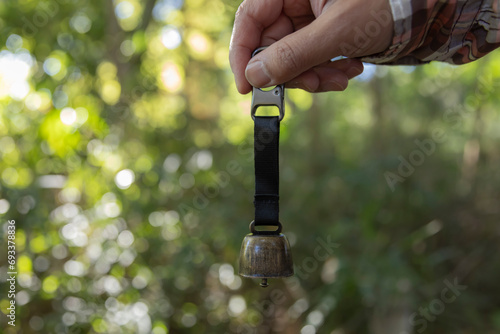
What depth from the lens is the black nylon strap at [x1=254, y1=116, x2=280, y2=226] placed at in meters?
1.19

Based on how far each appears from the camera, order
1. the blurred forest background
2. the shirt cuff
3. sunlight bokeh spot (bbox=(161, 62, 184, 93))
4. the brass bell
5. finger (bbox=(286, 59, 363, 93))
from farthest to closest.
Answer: sunlight bokeh spot (bbox=(161, 62, 184, 93)) < the blurred forest background < finger (bbox=(286, 59, 363, 93)) < the brass bell < the shirt cuff

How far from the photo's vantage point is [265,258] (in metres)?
1.19

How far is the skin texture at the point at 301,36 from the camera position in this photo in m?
1.09

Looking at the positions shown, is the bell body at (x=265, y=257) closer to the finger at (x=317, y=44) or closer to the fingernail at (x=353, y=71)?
the finger at (x=317, y=44)

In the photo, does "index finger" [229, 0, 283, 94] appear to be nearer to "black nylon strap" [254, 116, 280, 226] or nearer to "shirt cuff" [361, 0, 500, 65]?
"black nylon strap" [254, 116, 280, 226]

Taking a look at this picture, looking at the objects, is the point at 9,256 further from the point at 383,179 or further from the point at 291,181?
the point at 383,179

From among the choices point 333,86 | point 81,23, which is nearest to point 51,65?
point 81,23

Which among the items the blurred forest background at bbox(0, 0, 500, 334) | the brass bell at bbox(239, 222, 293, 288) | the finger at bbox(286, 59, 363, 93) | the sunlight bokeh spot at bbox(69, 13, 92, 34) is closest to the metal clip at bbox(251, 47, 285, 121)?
the finger at bbox(286, 59, 363, 93)

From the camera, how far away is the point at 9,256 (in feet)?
10.5

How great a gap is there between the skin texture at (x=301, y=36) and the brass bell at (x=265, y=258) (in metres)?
0.38

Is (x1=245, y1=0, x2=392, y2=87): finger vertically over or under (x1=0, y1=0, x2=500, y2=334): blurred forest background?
over

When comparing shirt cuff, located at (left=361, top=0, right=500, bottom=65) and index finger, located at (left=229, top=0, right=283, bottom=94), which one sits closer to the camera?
shirt cuff, located at (left=361, top=0, right=500, bottom=65)

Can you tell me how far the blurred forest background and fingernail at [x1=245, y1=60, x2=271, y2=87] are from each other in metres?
2.27

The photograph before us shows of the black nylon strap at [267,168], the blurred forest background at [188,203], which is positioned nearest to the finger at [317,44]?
the black nylon strap at [267,168]
